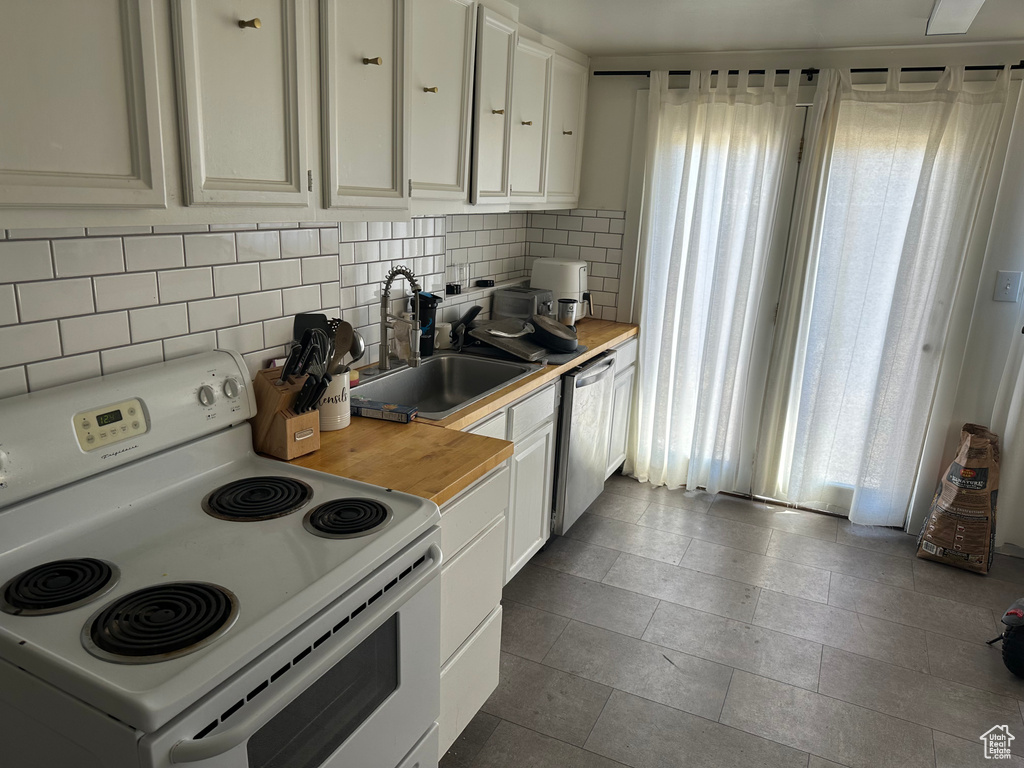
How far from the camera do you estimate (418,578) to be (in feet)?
4.83

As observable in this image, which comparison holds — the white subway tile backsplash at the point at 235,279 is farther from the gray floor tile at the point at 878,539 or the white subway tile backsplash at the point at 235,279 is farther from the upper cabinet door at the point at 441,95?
the gray floor tile at the point at 878,539

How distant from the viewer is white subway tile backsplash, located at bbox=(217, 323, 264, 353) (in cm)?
187

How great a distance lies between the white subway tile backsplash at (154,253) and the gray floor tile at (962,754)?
2576 millimetres

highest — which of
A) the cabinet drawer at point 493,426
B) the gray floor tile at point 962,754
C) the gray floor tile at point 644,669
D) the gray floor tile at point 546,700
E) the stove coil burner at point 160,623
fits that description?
the stove coil burner at point 160,623

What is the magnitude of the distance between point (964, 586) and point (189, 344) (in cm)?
329

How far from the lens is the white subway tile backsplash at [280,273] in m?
1.99

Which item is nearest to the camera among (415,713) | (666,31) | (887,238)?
(415,713)

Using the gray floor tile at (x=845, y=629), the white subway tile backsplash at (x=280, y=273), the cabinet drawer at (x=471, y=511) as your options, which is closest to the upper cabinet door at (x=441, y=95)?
the white subway tile backsplash at (x=280, y=273)

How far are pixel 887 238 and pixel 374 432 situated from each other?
2671 millimetres

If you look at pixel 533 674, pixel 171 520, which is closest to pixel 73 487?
pixel 171 520

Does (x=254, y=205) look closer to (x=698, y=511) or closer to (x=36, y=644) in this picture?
(x=36, y=644)

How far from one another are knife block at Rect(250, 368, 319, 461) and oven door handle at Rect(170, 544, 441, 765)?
0.52m

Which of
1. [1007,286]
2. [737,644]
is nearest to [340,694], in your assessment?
[737,644]

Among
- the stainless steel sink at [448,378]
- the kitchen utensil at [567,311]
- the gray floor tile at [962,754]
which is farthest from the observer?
the kitchen utensil at [567,311]
